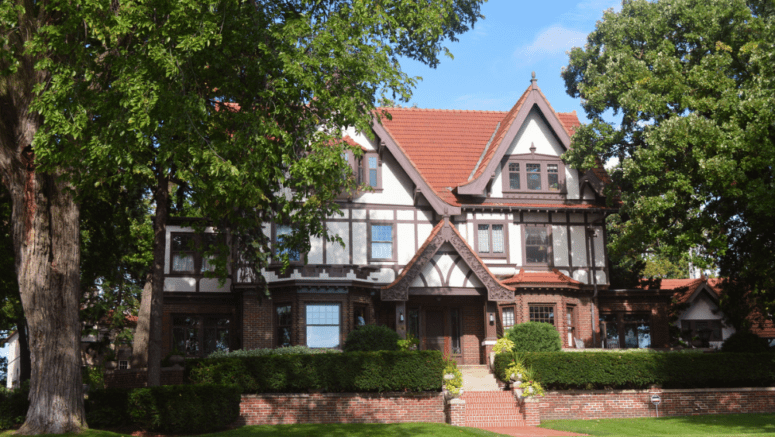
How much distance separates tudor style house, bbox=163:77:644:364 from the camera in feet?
89.4

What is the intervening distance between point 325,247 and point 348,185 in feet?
30.3

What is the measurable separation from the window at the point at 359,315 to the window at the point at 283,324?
8.07 ft

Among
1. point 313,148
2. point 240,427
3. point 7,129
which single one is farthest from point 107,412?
point 313,148

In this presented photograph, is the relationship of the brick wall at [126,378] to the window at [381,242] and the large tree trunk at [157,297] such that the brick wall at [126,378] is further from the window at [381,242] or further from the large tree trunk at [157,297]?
the window at [381,242]

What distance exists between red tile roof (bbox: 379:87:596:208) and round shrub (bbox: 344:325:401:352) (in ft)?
25.7

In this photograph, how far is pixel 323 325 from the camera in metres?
26.8

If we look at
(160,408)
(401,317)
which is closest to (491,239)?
(401,317)

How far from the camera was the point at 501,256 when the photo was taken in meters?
30.4

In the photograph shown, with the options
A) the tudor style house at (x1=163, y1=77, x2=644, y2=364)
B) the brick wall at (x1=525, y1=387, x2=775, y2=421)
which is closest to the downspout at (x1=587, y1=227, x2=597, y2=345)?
the tudor style house at (x1=163, y1=77, x2=644, y2=364)

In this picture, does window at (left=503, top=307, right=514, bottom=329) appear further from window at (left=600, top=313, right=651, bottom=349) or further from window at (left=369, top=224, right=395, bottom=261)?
window at (left=369, top=224, right=395, bottom=261)

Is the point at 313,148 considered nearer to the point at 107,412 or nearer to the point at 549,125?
the point at 107,412

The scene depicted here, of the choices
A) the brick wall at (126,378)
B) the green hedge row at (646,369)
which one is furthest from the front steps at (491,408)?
the brick wall at (126,378)

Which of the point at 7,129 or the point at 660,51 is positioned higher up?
the point at 660,51

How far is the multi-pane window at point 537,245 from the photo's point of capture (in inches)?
1209
